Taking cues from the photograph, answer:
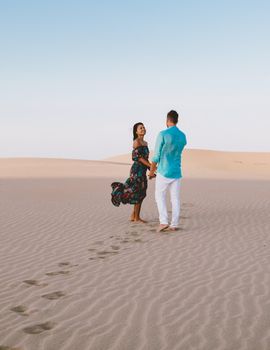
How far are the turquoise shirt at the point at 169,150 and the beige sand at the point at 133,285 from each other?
1.13 m

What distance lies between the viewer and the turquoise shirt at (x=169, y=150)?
28.4 ft

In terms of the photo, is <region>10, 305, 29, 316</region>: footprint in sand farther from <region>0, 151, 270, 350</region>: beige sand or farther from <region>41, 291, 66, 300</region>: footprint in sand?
<region>41, 291, 66, 300</region>: footprint in sand

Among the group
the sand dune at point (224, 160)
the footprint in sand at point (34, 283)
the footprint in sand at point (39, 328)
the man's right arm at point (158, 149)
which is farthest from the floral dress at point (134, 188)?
the sand dune at point (224, 160)

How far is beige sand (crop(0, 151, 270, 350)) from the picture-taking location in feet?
13.1

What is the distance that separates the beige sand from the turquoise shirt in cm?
113

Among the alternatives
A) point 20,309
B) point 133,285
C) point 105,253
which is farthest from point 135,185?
point 20,309

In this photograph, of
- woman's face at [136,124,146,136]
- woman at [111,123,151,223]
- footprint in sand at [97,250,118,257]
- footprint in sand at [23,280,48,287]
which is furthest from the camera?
woman at [111,123,151,223]

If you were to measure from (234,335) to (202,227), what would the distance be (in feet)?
19.9

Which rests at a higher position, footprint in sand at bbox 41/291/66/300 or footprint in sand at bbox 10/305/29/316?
footprint in sand at bbox 41/291/66/300

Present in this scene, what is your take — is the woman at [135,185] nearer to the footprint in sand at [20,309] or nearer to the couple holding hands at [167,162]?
the couple holding hands at [167,162]

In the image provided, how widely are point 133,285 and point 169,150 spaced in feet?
11.9

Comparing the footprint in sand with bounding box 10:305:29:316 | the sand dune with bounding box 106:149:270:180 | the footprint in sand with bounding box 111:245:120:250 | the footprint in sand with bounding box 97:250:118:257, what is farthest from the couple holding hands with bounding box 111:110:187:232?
the sand dune with bounding box 106:149:270:180

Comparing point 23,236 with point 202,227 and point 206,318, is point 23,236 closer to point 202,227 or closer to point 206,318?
point 202,227

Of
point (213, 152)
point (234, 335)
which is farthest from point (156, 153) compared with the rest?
point (213, 152)
